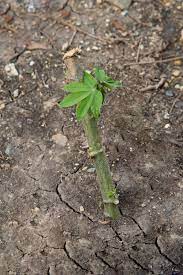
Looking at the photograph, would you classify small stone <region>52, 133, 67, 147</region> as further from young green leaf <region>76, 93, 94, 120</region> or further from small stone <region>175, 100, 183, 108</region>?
young green leaf <region>76, 93, 94, 120</region>

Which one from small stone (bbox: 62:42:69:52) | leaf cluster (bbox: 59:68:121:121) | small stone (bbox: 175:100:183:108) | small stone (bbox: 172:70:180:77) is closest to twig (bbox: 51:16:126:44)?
small stone (bbox: 62:42:69:52)

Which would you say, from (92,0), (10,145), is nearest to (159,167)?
(10,145)

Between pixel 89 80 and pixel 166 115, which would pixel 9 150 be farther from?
pixel 89 80

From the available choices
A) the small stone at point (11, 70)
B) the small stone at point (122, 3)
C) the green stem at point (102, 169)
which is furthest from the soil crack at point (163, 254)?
the small stone at point (122, 3)

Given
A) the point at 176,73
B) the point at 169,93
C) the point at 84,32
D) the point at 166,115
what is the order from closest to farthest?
the point at 166,115 → the point at 169,93 → the point at 176,73 → the point at 84,32

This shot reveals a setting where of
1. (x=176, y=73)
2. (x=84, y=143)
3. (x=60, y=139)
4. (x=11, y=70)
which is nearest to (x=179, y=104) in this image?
(x=176, y=73)

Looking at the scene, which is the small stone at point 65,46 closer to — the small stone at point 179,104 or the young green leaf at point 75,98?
the small stone at point 179,104
